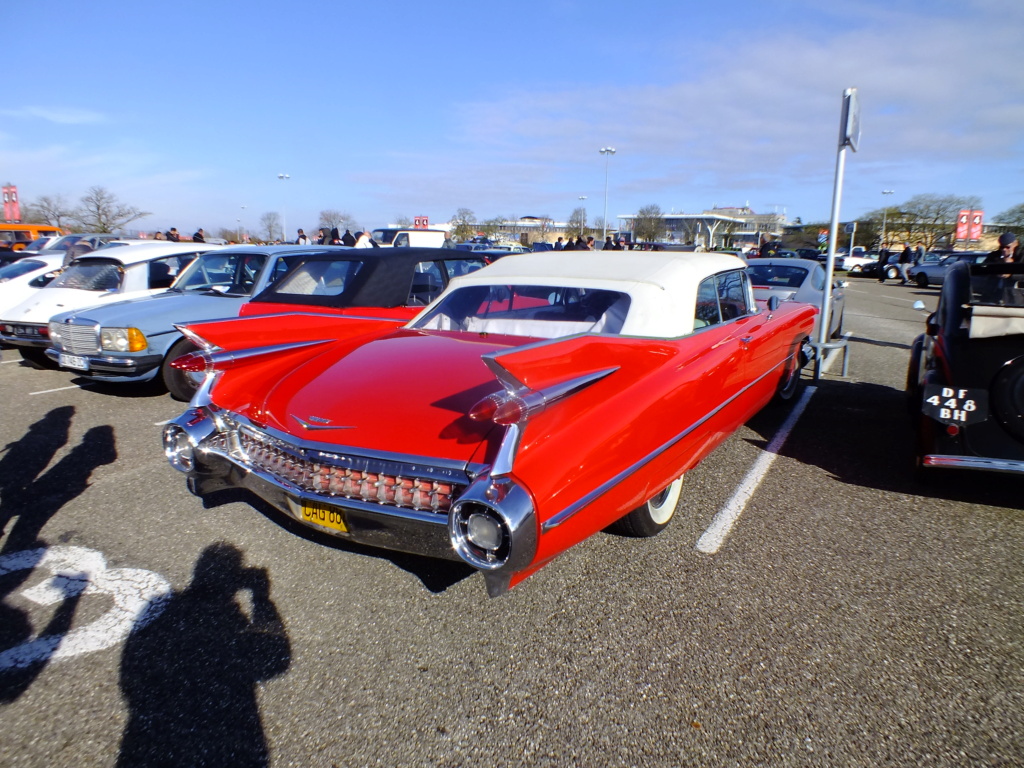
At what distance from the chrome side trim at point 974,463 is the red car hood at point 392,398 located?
8.13 feet

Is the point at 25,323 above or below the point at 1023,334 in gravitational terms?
below

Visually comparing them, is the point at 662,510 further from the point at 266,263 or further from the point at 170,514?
the point at 266,263

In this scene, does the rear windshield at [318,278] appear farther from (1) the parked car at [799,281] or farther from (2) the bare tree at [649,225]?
(2) the bare tree at [649,225]

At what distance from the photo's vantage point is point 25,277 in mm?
9727

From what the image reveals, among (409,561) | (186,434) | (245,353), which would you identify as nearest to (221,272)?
(245,353)

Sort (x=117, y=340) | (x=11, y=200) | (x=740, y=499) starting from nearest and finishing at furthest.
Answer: (x=740, y=499) < (x=117, y=340) < (x=11, y=200)

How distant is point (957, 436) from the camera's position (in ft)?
11.7

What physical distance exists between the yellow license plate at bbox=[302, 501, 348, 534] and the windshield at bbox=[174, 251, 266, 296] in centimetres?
498

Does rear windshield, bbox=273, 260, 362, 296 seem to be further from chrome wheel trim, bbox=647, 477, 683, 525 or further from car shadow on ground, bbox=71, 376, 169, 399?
chrome wheel trim, bbox=647, 477, 683, 525

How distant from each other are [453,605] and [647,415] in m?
1.18

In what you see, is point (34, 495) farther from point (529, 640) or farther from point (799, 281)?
point (799, 281)

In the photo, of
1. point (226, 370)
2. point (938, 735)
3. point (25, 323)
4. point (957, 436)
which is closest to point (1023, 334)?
point (957, 436)

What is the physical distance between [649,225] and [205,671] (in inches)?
2544

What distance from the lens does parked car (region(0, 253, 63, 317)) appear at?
9.29m
